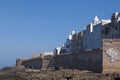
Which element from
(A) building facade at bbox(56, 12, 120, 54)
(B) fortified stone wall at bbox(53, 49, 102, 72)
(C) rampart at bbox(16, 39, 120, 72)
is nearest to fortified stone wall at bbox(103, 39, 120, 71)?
(C) rampart at bbox(16, 39, 120, 72)

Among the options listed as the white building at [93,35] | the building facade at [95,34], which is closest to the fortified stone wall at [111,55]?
the building facade at [95,34]

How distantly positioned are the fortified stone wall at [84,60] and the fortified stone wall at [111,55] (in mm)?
1210

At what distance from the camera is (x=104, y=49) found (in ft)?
138

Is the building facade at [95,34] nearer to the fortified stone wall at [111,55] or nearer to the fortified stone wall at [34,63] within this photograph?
the fortified stone wall at [34,63]

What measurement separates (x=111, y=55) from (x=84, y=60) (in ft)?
30.6

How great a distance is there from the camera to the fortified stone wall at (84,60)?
146 feet

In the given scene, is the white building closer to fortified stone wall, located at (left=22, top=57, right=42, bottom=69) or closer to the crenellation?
the crenellation

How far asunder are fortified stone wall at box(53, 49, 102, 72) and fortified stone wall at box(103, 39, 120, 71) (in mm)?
1210

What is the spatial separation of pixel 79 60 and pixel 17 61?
45.1 meters

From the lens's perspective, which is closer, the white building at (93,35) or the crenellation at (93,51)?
the crenellation at (93,51)

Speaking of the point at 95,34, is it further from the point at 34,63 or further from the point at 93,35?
the point at 34,63

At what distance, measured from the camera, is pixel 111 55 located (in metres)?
42.1

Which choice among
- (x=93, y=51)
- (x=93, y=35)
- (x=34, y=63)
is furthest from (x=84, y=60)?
(x=34, y=63)

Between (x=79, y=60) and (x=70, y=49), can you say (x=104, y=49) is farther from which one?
(x=70, y=49)
